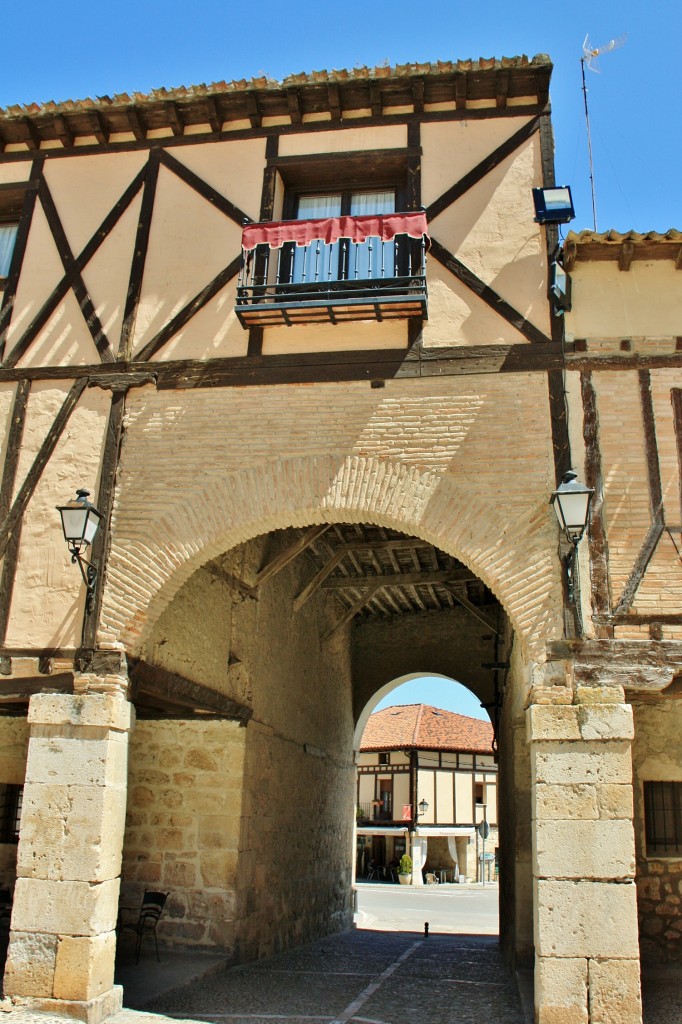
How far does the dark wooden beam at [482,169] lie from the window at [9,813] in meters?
7.02

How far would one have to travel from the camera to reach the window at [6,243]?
302 inches

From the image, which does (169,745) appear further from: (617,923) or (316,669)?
(617,923)

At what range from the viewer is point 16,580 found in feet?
21.4

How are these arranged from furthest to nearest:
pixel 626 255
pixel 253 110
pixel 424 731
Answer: pixel 424 731, pixel 253 110, pixel 626 255

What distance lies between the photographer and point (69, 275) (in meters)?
7.27

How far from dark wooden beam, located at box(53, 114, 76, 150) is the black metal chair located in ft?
23.1

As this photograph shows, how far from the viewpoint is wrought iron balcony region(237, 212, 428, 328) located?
647 centimetres

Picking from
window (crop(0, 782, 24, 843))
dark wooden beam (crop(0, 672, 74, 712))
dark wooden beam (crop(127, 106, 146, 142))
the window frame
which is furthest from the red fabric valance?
window (crop(0, 782, 24, 843))

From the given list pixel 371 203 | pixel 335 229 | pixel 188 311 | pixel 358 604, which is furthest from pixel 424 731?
pixel 335 229

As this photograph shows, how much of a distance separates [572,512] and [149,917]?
5.67 m

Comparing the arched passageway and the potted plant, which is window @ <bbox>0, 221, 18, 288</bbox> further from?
the potted plant

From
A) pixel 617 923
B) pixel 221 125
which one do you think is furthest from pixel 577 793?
pixel 221 125

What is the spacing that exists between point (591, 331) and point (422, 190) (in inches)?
75.9

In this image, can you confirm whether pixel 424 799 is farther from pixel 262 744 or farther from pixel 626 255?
pixel 626 255
